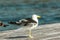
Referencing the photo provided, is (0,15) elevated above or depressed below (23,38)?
above

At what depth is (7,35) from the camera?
30.2ft

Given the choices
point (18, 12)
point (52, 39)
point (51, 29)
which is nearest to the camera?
point (52, 39)

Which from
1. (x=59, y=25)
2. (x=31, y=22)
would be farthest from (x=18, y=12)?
(x=31, y=22)

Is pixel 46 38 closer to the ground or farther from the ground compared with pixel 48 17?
closer to the ground

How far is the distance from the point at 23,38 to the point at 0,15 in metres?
11.7

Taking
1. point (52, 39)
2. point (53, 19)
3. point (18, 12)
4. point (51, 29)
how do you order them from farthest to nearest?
point (18, 12) < point (53, 19) < point (51, 29) < point (52, 39)

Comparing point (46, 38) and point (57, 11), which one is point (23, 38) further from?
point (57, 11)

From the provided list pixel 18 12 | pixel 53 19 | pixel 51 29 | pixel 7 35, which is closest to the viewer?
pixel 7 35

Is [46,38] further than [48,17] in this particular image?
No

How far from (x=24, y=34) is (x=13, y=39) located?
0.87 m

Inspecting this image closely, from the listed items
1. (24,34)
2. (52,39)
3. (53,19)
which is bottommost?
(52,39)

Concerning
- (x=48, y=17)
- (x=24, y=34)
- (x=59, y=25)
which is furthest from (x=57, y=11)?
(x=24, y=34)

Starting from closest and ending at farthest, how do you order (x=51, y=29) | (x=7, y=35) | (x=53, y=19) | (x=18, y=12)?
(x=7, y=35) → (x=51, y=29) → (x=53, y=19) → (x=18, y=12)

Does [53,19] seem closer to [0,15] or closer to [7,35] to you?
[0,15]
